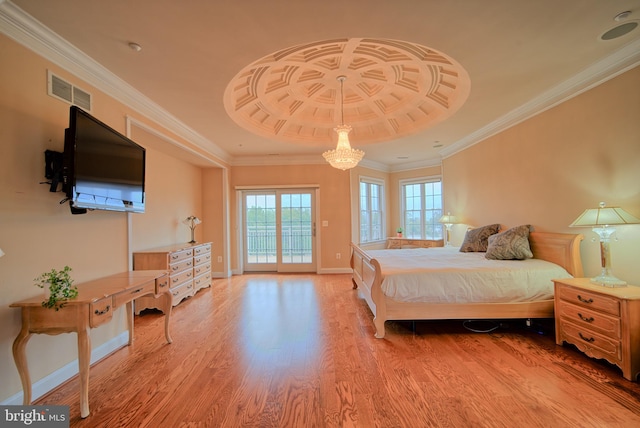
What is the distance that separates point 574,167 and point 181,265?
503 centimetres

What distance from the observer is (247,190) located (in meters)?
6.15

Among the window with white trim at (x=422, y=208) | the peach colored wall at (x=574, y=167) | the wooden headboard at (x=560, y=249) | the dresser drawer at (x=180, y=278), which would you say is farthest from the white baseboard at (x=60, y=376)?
the window with white trim at (x=422, y=208)

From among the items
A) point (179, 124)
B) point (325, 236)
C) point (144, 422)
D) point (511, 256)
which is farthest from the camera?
point (325, 236)

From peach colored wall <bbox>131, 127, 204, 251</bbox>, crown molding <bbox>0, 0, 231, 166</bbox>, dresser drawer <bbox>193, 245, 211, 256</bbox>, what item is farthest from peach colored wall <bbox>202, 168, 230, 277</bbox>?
crown molding <bbox>0, 0, 231, 166</bbox>

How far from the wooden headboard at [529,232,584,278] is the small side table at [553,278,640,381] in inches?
18.1

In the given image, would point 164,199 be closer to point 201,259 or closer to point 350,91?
point 201,259

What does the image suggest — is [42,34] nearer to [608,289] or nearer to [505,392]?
[505,392]

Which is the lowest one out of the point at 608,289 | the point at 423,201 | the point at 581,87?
the point at 608,289

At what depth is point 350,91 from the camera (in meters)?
3.78

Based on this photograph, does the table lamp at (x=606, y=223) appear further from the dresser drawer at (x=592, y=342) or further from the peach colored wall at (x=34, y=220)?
the peach colored wall at (x=34, y=220)

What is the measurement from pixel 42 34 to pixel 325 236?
4937 mm

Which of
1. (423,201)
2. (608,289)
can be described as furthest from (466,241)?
(423,201)

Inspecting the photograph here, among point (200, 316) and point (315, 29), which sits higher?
point (315, 29)
